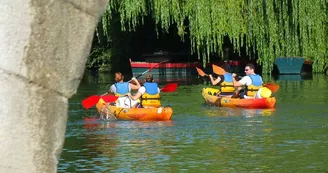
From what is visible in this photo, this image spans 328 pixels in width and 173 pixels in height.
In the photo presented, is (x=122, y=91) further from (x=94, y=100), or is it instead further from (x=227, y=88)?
(x=227, y=88)

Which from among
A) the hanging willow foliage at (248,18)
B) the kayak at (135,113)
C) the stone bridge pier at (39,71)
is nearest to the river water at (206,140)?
the kayak at (135,113)

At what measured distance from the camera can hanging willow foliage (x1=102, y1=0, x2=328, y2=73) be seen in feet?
97.6

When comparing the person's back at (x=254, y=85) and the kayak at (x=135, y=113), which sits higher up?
the person's back at (x=254, y=85)

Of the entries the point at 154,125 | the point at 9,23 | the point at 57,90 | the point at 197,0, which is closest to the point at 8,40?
the point at 9,23

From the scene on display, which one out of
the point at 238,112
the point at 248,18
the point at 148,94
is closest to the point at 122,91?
the point at 148,94

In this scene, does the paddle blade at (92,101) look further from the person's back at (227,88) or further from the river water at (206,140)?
the person's back at (227,88)

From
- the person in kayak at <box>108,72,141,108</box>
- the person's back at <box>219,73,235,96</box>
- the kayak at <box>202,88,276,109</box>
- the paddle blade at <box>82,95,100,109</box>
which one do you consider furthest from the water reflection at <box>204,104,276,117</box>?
the paddle blade at <box>82,95,100,109</box>

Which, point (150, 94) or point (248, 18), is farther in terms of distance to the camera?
point (248, 18)

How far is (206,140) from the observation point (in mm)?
16484

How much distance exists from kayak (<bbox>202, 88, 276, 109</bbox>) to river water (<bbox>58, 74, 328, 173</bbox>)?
31cm

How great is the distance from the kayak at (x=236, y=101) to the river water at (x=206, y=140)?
1.02 ft

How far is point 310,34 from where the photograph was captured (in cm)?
3092

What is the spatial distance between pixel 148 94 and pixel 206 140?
499 centimetres

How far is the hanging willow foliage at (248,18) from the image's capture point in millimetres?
29750
